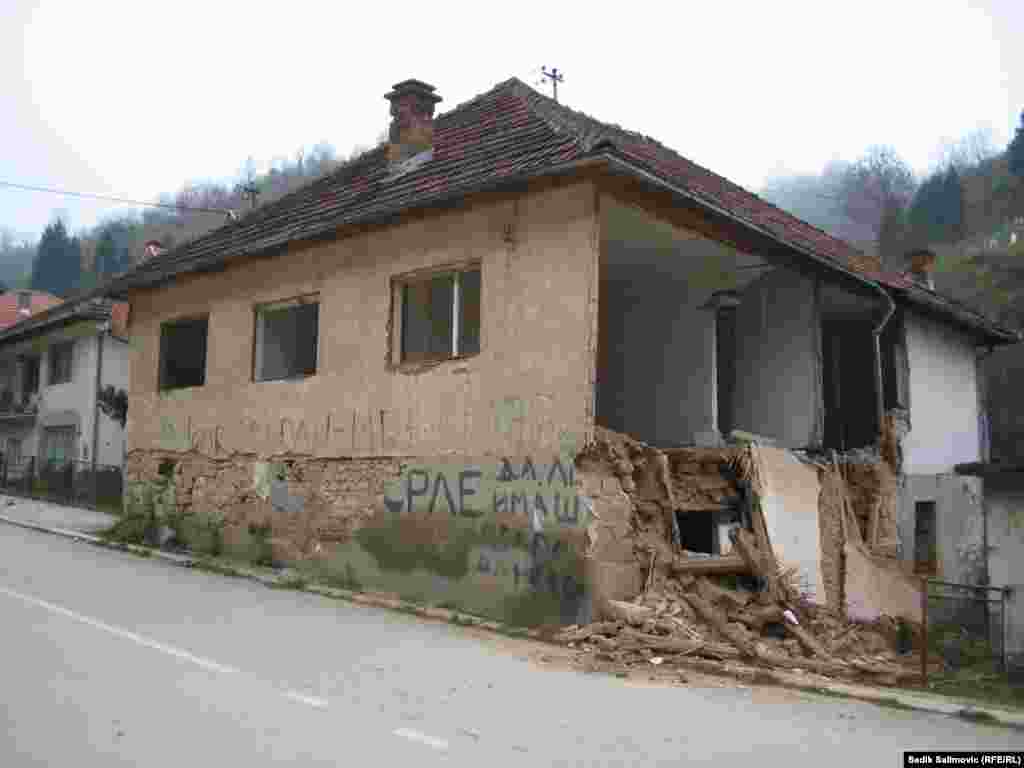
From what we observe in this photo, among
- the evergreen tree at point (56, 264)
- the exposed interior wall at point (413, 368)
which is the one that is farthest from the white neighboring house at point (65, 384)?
the evergreen tree at point (56, 264)

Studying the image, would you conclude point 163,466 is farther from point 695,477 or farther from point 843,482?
point 843,482

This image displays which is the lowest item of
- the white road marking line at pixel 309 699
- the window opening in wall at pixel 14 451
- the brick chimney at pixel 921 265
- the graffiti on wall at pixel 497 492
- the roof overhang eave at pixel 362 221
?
the white road marking line at pixel 309 699

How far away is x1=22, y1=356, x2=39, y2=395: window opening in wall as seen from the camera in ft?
105

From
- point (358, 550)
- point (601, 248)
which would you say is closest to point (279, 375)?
→ point (358, 550)

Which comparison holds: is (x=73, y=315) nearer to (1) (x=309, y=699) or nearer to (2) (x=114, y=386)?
(2) (x=114, y=386)

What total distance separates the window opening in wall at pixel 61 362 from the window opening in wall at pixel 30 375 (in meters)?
1.65

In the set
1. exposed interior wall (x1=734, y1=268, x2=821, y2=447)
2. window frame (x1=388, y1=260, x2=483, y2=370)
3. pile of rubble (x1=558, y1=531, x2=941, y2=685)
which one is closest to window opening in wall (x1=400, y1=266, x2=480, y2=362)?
window frame (x1=388, y1=260, x2=483, y2=370)

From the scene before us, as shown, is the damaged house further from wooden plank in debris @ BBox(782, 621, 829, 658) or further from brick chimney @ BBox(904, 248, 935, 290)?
brick chimney @ BBox(904, 248, 935, 290)

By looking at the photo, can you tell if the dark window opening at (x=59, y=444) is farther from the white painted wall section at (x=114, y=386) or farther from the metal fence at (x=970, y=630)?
the metal fence at (x=970, y=630)

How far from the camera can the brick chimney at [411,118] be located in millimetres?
13953

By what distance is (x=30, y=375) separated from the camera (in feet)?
107

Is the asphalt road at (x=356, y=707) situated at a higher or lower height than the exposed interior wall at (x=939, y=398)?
lower

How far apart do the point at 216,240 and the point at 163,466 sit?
4089 millimetres

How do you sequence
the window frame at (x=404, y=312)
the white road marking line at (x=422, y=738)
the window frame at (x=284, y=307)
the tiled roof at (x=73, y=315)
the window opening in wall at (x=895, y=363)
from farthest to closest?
the tiled roof at (x=73, y=315)
the window opening in wall at (x=895, y=363)
the window frame at (x=284, y=307)
the window frame at (x=404, y=312)
the white road marking line at (x=422, y=738)
